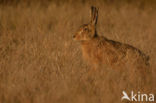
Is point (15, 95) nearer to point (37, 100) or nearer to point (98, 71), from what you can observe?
point (37, 100)

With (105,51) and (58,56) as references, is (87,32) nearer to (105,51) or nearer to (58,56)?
(105,51)

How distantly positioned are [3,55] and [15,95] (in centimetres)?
168

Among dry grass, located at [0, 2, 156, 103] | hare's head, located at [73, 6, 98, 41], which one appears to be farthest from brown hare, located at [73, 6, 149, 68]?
dry grass, located at [0, 2, 156, 103]

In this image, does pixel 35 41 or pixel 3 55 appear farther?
pixel 35 41

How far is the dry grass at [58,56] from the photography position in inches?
141

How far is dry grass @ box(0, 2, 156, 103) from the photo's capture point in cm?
357

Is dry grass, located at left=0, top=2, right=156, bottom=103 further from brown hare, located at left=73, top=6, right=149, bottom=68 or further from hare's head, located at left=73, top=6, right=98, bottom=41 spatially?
hare's head, located at left=73, top=6, right=98, bottom=41

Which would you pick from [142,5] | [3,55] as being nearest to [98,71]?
[3,55]

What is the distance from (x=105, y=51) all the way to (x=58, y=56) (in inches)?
31.8

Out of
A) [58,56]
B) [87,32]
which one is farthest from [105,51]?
[58,56]

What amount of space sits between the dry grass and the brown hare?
0.59 ft

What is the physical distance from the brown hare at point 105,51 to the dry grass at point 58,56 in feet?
0.59

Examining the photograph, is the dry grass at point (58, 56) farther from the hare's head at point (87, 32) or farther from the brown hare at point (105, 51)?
the hare's head at point (87, 32)

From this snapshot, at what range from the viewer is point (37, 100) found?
332 cm
